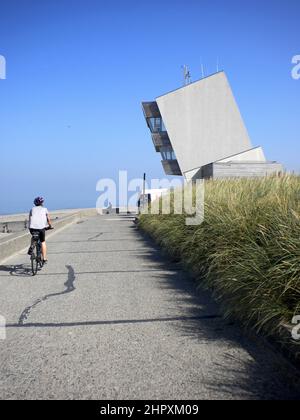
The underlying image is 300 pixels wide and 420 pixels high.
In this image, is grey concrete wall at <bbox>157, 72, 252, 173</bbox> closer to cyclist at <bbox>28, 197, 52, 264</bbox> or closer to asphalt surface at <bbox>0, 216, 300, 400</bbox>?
cyclist at <bbox>28, 197, 52, 264</bbox>

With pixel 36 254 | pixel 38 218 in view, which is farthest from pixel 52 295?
pixel 38 218

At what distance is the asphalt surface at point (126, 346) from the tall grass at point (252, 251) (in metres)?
0.33

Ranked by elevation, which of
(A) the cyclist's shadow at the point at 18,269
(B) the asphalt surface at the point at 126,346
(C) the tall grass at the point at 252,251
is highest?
(C) the tall grass at the point at 252,251

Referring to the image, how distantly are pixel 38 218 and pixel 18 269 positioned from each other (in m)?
1.26

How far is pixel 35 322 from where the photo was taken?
20.5 ft

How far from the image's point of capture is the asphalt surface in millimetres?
4047

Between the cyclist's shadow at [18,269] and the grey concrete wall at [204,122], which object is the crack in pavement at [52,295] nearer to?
the cyclist's shadow at [18,269]

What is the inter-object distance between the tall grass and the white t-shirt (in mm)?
3102

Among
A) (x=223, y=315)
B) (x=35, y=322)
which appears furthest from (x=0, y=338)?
(x=223, y=315)

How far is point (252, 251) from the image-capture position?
6.48 m

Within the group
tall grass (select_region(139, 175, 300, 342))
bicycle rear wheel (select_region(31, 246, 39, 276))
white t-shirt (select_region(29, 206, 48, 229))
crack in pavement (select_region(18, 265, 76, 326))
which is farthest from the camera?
white t-shirt (select_region(29, 206, 48, 229))

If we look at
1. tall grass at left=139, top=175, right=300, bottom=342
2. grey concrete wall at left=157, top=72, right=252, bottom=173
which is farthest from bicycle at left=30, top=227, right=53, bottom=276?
grey concrete wall at left=157, top=72, right=252, bottom=173

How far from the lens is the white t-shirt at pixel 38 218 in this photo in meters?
10.9

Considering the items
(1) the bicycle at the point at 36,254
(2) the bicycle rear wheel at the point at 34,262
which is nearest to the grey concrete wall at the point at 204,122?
(1) the bicycle at the point at 36,254
